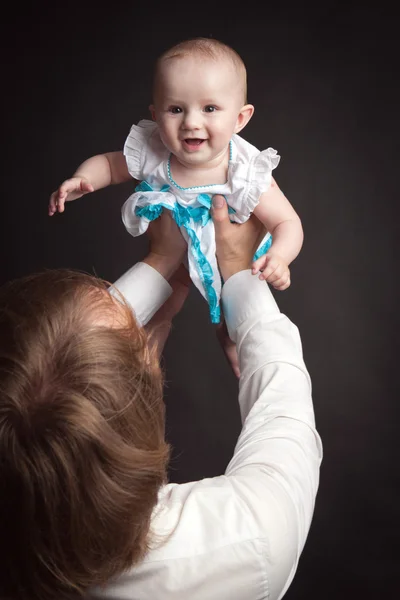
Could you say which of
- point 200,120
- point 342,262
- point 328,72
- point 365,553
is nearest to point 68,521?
point 200,120

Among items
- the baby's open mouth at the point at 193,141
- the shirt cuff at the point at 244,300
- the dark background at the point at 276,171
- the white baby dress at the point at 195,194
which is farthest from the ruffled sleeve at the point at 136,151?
the dark background at the point at 276,171

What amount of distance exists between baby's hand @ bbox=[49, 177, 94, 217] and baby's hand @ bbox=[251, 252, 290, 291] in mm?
295

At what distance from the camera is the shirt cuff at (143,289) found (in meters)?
1.24

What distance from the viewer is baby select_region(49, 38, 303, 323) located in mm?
1090

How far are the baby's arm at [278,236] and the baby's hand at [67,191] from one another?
10.6 inches

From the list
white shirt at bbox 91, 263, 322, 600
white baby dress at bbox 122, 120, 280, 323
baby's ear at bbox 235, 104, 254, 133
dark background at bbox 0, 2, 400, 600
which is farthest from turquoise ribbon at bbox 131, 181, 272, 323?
dark background at bbox 0, 2, 400, 600

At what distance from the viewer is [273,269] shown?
1054mm

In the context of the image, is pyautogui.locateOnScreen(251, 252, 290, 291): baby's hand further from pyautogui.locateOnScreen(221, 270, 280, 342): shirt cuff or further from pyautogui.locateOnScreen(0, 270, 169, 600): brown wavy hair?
pyautogui.locateOnScreen(0, 270, 169, 600): brown wavy hair

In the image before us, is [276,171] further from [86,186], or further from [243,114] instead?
[86,186]

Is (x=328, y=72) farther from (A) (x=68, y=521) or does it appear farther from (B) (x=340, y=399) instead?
(A) (x=68, y=521)

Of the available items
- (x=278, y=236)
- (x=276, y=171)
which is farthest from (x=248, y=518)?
(x=276, y=171)

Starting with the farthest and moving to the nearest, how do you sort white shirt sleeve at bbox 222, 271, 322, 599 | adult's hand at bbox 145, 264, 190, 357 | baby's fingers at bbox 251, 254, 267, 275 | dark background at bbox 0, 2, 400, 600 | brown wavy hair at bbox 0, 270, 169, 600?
dark background at bbox 0, 2, 400, 600
adult's hand at bbox 145, 264, 190, 357
baby's fingers at bbox 251, 254, 267, 275
white shirt sleeve at bbox 222, 271, 322, 599
brown wavy hair at bbox 0, 270, 169, 600

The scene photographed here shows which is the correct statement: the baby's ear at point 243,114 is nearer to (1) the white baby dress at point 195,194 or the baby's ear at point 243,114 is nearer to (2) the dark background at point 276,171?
(1) the white baby dress at point 195,194

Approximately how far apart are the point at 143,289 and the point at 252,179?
254mm
